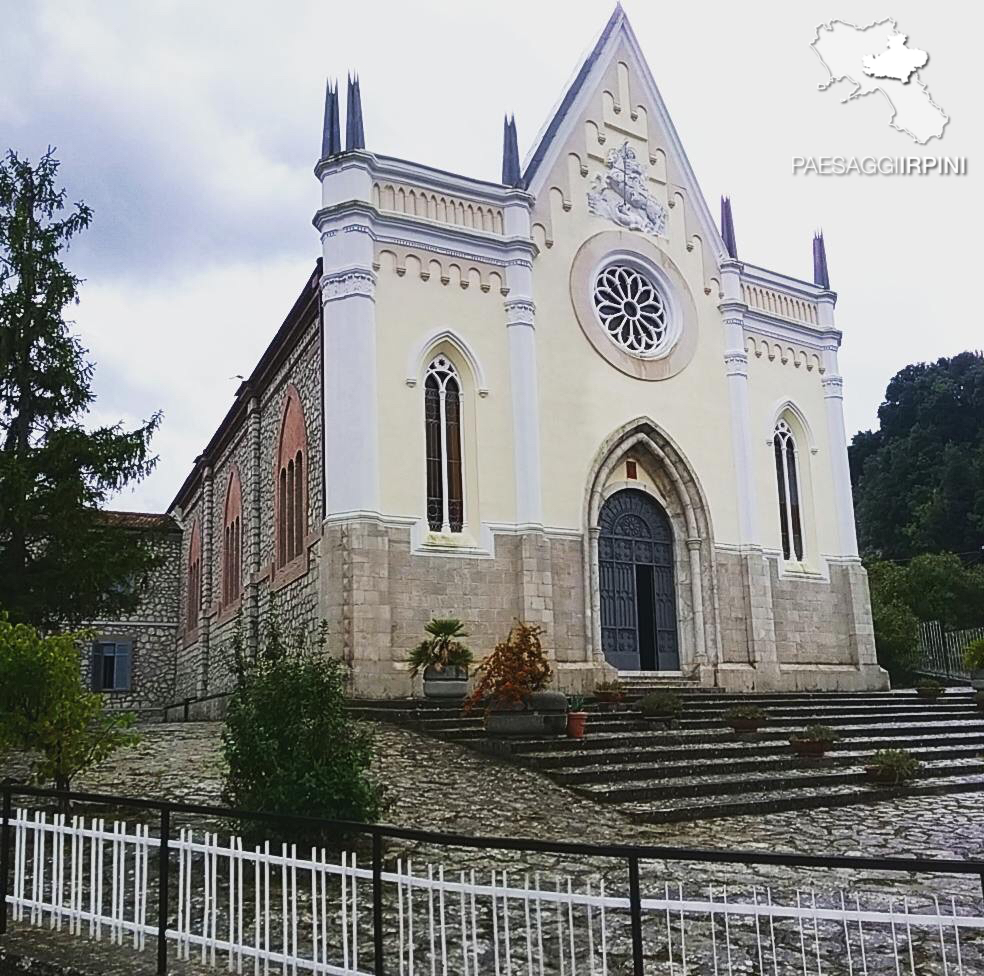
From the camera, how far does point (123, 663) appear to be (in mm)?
32250

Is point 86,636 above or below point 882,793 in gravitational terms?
above

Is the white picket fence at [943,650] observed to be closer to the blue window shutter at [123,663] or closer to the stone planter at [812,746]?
the stone planter at [812,746]

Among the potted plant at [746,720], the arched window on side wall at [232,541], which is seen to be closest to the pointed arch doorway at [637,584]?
the potted plant at [746,720]

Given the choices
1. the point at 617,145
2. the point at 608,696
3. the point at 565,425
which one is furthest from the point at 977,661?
the point at 617,145

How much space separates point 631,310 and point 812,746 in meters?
10.7

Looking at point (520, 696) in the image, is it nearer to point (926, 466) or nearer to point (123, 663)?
point (123, 663)

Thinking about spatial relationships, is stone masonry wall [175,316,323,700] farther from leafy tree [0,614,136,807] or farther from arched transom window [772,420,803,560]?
arched transom window [772,420,803,560]

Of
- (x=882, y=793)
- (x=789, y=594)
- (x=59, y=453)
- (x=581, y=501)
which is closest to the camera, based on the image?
(x=882, y=793)

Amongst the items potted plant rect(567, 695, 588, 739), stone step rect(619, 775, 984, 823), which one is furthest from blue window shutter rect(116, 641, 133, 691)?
stone step rect(619, 775, 984, 823)

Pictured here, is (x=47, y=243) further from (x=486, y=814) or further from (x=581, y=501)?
(x=486, y=814)

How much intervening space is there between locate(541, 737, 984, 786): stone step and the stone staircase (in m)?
0.01

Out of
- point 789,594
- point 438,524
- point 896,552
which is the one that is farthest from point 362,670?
point 896,552

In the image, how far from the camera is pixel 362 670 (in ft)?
50.2

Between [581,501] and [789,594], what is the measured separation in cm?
556
